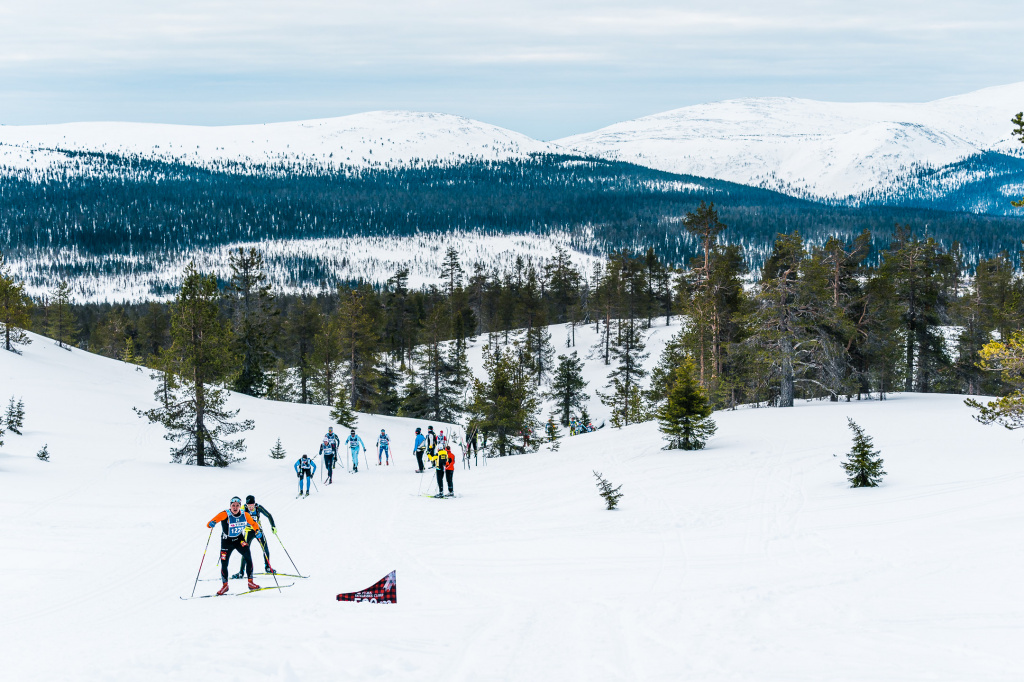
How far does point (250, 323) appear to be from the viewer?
145 feet

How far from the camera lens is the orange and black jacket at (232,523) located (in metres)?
11.4

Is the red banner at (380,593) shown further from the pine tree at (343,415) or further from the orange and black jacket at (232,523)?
the pine tree at (343,415)

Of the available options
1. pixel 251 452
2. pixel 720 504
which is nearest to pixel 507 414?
pixel 251 452

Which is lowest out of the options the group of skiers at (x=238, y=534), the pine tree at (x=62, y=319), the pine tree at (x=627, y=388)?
the pine tree at (x=627, y=388)

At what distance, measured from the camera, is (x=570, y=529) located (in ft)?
47.8

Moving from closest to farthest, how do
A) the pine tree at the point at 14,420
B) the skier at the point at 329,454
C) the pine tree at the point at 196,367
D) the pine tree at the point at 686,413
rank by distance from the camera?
the pine tree at the point at 686,413, the skier at the point at 329,454, the pine tree at the point at 196,367, the pine tree at the point at 14,420

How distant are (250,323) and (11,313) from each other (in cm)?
1200

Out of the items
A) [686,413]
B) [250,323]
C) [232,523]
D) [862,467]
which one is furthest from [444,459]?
[250,323]

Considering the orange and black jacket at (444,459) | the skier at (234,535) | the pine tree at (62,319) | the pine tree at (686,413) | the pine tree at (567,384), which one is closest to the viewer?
the skier at (234,535)

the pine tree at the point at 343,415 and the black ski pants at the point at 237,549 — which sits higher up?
the black ski pants at the point at 237,549

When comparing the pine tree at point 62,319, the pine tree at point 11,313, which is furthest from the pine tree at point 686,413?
the pine tree at point 62,319

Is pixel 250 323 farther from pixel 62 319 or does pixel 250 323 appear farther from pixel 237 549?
pixel 237 549

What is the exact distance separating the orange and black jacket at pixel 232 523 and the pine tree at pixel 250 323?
33.9 metres

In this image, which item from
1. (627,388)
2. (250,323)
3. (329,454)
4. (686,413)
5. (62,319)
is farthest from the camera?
(62,319)
